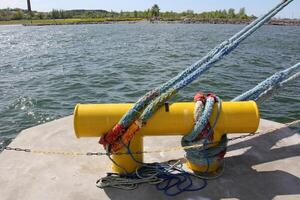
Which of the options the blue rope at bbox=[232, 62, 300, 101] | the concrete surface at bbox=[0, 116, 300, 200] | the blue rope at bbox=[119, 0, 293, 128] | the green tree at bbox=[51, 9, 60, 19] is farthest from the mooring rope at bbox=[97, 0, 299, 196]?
the green tree at bbox=[51, 9, 60, 19]

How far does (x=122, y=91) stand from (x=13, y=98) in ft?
10.5

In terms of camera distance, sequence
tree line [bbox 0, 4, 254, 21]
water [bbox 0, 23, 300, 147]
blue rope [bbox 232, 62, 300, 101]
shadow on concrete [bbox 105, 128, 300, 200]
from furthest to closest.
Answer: tree line [bbox 0, 4, 254, 21]
water [bbox 0, 23, 300, 147]
blue rope [bbox 232, 62, 300, 101]
shadow on concrete [bbox 105, 128, 300, 200]

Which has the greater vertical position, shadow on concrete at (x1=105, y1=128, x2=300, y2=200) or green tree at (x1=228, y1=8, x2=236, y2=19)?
shadow on concrete at (x1=105, y1=128, x2=300, y2=200)

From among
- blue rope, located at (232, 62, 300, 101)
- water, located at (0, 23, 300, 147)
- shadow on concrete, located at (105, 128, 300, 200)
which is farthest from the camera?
water, located at (0, 23, 300, 147)

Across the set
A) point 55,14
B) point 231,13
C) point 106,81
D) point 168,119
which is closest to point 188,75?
point 168,119

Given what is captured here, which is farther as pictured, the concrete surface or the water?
the water

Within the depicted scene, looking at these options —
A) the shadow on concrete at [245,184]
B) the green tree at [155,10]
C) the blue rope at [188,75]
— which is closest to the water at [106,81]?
the blue rope at [188,75]

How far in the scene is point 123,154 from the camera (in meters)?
3.99

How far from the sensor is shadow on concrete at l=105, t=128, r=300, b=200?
12.3ft

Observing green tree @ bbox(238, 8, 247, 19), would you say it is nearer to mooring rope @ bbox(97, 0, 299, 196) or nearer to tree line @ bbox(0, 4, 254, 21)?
tree line @ bbox(0, 4, 254, 21)

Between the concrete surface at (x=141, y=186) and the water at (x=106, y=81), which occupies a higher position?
the concrete surface at (x=141, y=186)

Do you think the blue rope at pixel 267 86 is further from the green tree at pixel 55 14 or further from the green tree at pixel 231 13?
the green tree at pixel 55 14

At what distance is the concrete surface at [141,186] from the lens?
3797mm

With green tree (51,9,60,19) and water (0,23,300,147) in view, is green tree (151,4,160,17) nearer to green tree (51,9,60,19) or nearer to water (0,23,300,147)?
green tree (51,9,60,19)
